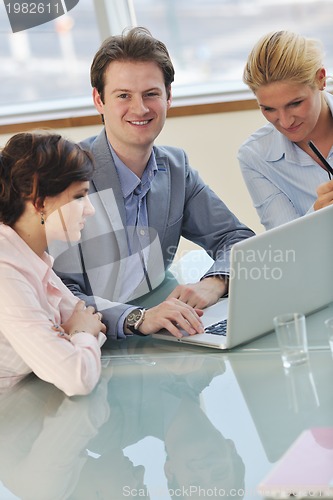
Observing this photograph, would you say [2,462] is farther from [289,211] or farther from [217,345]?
[289,211]

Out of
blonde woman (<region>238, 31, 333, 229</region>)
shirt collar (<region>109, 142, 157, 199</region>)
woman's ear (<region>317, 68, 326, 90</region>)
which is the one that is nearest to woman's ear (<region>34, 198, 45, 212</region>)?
shirt collar (<region>109, 142, 157, 199</region>)

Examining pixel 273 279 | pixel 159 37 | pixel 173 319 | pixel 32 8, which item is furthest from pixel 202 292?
pixel 32 8

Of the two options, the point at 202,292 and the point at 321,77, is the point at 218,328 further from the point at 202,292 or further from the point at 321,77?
the point at 321,77

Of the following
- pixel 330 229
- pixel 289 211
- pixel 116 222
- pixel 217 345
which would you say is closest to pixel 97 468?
pixel 217 345

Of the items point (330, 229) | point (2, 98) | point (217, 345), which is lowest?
point (2, 98)

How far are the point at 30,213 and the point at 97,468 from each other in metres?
0.61

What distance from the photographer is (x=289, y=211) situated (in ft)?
7.29

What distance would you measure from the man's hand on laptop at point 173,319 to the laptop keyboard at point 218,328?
0.7 inches

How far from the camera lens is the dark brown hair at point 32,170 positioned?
5.09 ft

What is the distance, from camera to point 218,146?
3869 millimetres

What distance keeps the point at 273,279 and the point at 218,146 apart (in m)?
2.43

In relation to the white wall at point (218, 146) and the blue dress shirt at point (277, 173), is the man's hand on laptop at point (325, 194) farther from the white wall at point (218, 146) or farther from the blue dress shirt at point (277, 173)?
the white wall at point (218, 146)

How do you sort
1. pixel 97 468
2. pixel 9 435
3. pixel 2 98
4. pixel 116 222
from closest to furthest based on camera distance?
pixel 97 468
pixel 9 435
pixel 116 222
pixel 2 98

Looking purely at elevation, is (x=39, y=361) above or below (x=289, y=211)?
above
